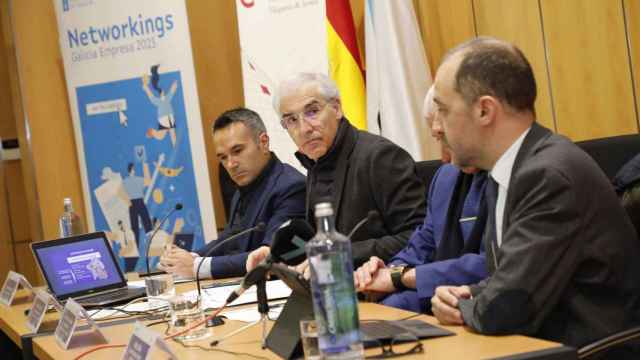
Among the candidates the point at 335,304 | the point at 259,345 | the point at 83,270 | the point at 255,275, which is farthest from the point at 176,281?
the point at 335,304

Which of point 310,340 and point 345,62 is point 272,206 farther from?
point 310,340

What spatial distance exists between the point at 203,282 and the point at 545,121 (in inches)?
81.5

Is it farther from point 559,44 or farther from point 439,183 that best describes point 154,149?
point 439,183

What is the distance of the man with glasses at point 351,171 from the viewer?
3.49m

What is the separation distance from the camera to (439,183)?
3.09 m

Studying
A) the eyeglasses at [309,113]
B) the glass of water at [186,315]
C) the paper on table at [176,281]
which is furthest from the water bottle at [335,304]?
the paper on table at [176,281]

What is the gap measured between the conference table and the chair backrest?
32.8 inches

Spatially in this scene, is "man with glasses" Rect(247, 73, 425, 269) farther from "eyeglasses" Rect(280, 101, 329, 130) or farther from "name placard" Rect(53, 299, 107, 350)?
"name placard" Rect(53, 299, 107, 350)

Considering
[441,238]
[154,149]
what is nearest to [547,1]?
[441,238]

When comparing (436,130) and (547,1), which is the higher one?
(547,1)

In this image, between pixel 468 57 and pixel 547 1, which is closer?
pixel 468 57

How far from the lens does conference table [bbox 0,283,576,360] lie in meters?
1.72

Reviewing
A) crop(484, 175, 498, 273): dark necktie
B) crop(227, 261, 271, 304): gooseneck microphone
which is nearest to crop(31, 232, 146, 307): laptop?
crop(227, 261, 271, 304): gooseneck microphone

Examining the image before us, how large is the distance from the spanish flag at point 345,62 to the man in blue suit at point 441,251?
7.43 feet
